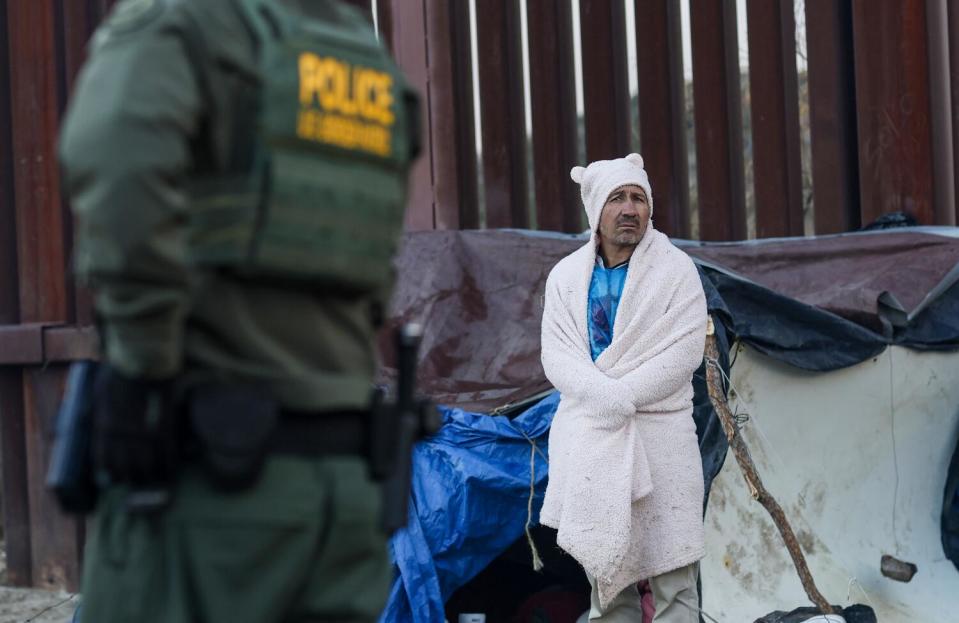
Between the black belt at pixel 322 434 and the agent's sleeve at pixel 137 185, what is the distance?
0.22 meters

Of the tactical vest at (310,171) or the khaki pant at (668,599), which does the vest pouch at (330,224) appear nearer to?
the tactical vest at (310,171)

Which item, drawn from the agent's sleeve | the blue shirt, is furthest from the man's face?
the agent's sleeve

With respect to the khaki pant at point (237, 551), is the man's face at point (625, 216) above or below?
above

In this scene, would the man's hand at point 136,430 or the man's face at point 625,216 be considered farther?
the man's face at point 625,216

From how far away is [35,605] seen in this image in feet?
23.4

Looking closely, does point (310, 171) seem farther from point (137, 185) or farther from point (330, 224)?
point (137, 185)

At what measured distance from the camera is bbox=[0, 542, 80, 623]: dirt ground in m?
6.78

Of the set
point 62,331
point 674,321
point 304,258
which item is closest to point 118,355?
point 304,258

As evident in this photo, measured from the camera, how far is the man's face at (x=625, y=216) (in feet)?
15.6

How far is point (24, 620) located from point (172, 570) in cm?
485

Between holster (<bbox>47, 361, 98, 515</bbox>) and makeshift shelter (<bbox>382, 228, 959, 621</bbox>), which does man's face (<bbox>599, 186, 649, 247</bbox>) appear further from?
holster (<bbox>47, 361, 98, 515</bbox>)

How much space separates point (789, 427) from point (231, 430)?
136 inches

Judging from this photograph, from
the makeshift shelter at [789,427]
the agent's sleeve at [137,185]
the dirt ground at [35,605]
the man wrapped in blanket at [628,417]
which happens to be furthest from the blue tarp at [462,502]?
the agent's sleeve at [137,185]

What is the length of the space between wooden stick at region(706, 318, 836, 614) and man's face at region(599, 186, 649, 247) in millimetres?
477
